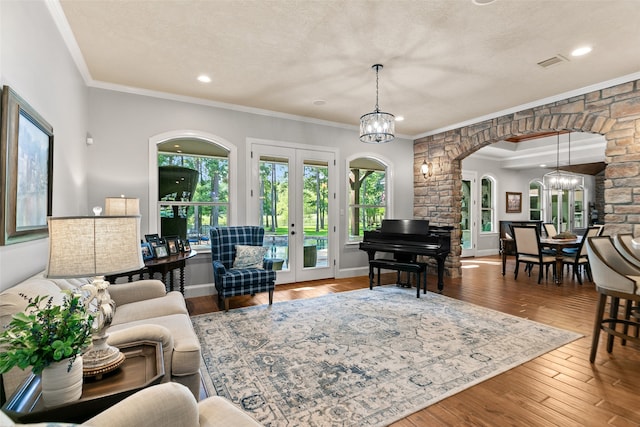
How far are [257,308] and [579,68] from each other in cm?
472

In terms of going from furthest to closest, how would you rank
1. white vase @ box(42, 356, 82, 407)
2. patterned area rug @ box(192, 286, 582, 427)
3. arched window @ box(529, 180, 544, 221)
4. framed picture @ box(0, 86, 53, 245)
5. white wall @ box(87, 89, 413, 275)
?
1. arched window @ box(529, 180, 544, 221)
2. white wall @ box(87, 89, 413, 275)
3. patterned area rug @ box(192, 286, 582, 427)
4. framed picture @ box(0, 86, 53, 245)
5. white vase @ box(42, 356, 82, 407)

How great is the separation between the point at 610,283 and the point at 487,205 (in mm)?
7156

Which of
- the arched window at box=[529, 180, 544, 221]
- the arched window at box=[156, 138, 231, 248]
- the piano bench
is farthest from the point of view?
the arched window at box=[529, 180, 544, 221]

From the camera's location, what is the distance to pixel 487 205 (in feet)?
30.2

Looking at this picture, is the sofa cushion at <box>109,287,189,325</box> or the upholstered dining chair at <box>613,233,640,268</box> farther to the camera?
the upholstered dining chair at <box>613,233,640,268</box>

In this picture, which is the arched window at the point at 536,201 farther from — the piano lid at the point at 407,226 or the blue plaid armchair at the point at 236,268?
the blue plaid armchair at the point at 236,268

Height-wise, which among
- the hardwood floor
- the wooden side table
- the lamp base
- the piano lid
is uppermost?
the piano lid

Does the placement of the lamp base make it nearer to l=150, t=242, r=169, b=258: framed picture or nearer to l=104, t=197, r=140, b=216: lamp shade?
l=150, t=242, r=169, b=258: framed picture

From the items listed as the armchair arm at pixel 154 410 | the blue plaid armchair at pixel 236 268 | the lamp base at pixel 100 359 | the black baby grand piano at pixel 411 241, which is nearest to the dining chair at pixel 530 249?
the black baby grand piano at pixel 411 241

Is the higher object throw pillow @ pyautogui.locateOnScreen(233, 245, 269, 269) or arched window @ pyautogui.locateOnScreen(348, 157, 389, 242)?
arched window @ pyautogui.locateOnScreen(348, 157, 389, 242)

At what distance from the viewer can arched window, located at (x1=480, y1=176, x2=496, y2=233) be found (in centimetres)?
912

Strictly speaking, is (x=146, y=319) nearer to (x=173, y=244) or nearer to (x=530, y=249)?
(x=173, y=244)

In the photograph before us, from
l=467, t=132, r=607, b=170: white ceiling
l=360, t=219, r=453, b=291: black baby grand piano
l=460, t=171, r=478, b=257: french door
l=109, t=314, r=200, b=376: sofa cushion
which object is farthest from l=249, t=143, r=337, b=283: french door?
l=467, t=132, r=607, b=170: white ceiling

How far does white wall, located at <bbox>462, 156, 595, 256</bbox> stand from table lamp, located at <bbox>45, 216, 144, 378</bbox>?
28.2 feet
